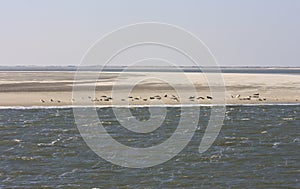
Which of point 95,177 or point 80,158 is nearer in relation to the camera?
point 95,177

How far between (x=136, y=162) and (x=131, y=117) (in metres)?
14.5

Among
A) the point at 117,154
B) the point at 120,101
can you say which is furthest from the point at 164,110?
the point at 117,154

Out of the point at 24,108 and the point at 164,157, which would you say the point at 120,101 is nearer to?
the point at 24,108

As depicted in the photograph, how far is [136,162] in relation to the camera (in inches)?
905

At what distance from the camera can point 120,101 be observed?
47750 mm

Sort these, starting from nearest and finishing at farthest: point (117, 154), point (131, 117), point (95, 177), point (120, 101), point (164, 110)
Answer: point (95, 177) → point (117, 154) → point (131, 117) → point (164, 110) → point (120, 101)

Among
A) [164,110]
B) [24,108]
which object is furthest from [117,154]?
[24,108]

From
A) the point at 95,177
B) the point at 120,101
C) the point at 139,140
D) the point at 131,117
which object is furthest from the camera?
the point at 120,101

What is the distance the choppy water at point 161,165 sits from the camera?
778 inches

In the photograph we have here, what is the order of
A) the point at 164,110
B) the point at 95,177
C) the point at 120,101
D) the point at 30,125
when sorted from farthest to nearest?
the point at 120,101, the point at 164,110, the point at 30,125, the point at 95,177

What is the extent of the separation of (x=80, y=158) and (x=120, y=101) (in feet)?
79.3

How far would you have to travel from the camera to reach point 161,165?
22.5 m

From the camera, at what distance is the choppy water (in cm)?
1977

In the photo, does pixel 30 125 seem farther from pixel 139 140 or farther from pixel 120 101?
pixel 120 101
